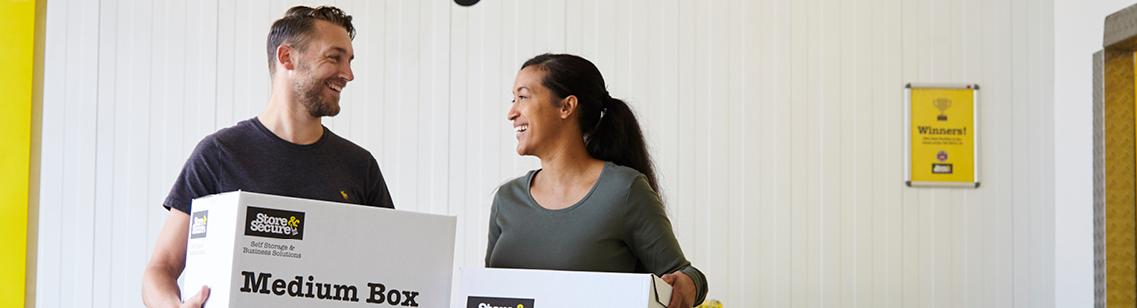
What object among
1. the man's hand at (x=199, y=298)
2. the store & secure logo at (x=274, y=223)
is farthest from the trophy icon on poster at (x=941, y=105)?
the man's hand at (x=199, y=298)

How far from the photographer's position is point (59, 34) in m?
3.31

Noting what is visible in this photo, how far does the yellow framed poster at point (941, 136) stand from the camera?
132 inches

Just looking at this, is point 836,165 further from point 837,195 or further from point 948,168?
point 948,168

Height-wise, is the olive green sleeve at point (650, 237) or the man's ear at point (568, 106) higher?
the man's ear at point (568, 106)

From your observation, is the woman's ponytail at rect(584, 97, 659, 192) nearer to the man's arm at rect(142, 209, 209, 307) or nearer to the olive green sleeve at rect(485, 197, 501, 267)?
the olive green sleeve at rect(485, 197, 501, 267)

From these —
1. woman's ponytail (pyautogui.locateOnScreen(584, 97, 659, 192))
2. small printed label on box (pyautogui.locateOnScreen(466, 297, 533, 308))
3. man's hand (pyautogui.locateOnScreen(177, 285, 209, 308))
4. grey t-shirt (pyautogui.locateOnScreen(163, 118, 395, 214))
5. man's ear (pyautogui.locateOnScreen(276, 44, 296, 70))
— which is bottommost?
small printed label on box (pyautogui.locateOnScreen(466, 297, 533, 308))

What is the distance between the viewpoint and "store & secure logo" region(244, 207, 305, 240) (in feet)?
3.84

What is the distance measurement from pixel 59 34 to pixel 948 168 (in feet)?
12.1

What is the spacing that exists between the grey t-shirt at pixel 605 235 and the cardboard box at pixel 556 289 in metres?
0.21

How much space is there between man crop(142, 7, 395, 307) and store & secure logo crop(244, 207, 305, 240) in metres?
0.38

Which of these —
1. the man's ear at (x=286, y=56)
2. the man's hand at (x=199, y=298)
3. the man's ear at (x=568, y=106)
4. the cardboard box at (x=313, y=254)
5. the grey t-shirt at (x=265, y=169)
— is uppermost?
the man's ear at (x=286, y=56)

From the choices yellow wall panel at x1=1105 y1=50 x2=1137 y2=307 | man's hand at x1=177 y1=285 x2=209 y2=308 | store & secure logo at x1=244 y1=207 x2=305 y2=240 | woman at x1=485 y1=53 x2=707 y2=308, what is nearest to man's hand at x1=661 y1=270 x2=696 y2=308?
woman at x1=485 y1=53 x2=707 y2=308

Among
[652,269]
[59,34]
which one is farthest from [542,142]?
[59,34]

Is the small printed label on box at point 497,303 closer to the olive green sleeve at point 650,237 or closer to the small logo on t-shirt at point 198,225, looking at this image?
the olive green sleeve at point 650,237
